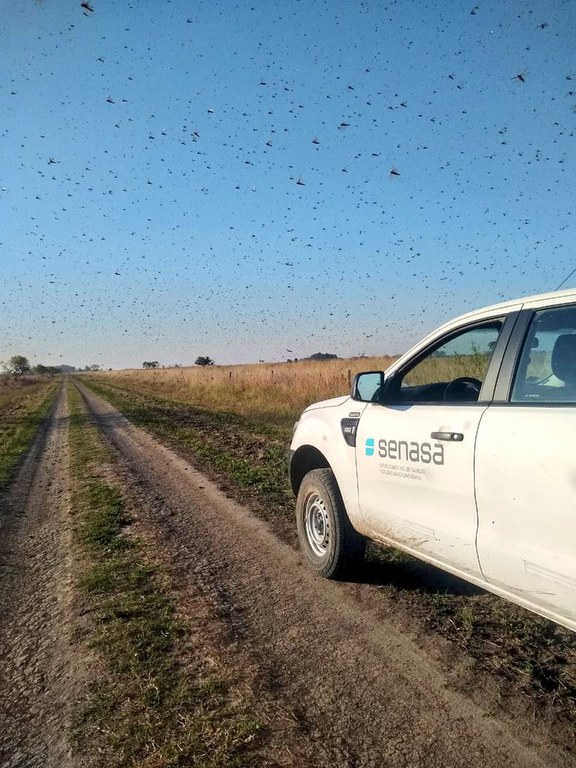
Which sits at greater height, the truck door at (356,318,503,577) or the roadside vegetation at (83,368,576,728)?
the truck door at (356,318,503,577)

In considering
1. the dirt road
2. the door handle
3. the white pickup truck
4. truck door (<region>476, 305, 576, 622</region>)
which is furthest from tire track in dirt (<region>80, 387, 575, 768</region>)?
the door handle

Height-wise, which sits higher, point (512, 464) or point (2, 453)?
point (512, 464)

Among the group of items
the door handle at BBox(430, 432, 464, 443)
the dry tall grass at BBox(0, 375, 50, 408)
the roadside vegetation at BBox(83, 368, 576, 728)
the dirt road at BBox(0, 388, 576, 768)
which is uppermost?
the door handle at BBox(430, 432, 464, 443)

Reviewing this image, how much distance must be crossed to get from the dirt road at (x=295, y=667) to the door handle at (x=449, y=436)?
1194 millimetres

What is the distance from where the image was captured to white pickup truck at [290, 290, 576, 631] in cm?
239

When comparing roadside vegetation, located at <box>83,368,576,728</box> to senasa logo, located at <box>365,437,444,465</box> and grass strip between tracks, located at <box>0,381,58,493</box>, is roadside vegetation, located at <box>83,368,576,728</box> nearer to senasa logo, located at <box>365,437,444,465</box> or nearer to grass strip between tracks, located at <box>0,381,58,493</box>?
senasa logo, located at <box>365,437,444,465</box>

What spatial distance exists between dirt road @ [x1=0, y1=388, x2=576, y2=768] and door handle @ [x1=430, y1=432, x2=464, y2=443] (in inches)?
47.0

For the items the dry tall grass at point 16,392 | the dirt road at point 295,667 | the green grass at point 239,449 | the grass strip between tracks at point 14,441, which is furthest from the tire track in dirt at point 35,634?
the dry tall grass at point 16,392

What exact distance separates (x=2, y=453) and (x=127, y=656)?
35.4 ft

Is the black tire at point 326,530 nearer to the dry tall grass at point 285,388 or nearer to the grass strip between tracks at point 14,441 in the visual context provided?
the grass strip between tracks at point 14,441

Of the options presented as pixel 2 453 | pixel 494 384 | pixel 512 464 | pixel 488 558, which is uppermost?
pixel 494 384

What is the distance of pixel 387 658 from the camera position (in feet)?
10.3

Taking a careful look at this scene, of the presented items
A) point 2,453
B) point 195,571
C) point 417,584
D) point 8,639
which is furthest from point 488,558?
point 2,453

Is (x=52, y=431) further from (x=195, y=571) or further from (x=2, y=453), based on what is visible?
(x=195, y=571)
